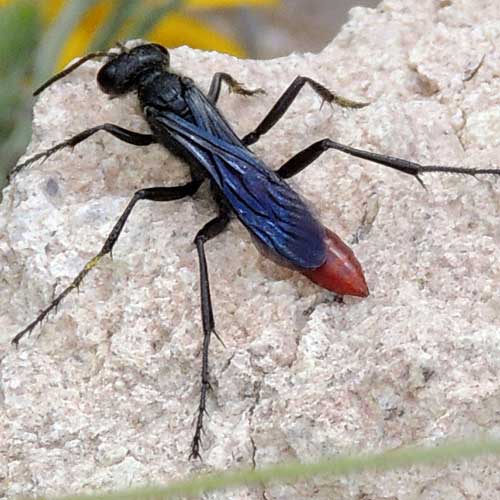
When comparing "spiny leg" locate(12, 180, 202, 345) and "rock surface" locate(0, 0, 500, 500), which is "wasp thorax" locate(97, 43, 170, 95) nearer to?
"rock surface" locate(0, 0, 500, 500)

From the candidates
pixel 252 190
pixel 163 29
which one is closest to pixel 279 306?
pixel 252 190

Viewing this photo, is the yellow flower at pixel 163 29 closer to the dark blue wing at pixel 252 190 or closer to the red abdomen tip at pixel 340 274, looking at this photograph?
the dark blue wing at pixel 252 190

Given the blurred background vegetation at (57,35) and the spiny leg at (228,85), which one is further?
the blurred background vegetation at (57,35)

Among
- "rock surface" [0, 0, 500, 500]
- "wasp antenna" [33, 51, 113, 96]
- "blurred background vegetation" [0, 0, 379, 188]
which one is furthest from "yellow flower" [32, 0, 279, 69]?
"rock surface" [0, 0, 500, 500]

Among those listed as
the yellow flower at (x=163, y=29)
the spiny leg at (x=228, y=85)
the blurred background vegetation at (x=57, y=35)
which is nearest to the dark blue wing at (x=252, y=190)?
the spiny leg at (x=228, y=85)

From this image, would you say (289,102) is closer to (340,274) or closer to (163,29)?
(340,274)
